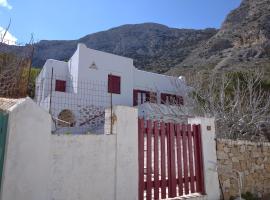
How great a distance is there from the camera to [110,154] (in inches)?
223

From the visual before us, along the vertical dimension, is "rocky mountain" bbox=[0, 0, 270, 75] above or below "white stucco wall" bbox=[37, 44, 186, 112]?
above

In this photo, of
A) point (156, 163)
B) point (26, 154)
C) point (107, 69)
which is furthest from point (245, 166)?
point (107, 69)

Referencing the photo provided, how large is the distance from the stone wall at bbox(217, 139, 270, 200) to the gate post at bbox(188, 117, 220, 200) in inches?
11.6

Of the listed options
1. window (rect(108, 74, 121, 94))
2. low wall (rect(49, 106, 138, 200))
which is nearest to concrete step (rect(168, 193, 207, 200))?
low wall (rect(49, 106, 138, 200))

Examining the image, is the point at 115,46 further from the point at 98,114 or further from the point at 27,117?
the point at 27,117

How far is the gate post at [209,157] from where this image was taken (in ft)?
24.1

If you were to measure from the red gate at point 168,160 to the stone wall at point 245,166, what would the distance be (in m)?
0.98

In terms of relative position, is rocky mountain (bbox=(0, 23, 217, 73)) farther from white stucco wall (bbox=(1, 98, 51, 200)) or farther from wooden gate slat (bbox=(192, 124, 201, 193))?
white stucco wall (bbox=(1, 98, 51, 200))

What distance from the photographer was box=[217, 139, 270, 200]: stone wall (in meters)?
7.93

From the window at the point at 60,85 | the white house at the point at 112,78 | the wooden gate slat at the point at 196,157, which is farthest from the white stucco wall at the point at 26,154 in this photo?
the window at the point at 60,85

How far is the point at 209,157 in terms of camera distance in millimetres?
7566

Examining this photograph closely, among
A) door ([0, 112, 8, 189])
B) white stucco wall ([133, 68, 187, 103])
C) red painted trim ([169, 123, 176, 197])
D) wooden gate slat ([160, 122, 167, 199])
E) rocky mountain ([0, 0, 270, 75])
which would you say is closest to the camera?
door ([0, 112, 8, 189])

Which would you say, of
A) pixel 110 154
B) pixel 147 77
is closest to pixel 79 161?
pixel 110 154

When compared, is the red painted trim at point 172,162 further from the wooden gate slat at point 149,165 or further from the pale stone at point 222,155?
the pale stone at point 222,155
